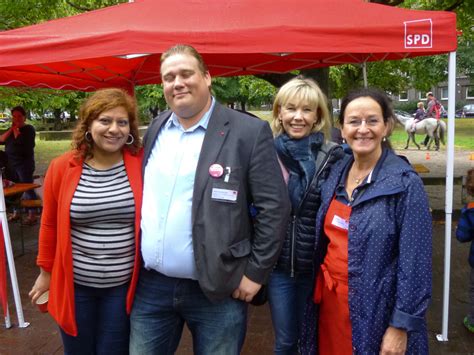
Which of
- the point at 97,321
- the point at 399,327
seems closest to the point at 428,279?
the point at 399,327

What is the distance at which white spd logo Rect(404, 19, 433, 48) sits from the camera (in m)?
3.31

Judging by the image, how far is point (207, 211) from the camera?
1818 mm

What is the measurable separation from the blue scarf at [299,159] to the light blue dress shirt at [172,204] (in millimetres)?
563

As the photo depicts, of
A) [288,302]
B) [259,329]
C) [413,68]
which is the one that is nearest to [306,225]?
[288,302]

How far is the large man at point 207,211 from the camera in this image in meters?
1.84

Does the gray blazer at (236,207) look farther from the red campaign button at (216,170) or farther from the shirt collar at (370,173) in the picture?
the shirt collar at (370,173)

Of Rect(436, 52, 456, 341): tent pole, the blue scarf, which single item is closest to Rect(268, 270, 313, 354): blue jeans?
the blue scarf

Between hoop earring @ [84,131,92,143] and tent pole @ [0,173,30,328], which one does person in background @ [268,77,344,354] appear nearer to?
hoop earring @ [84,131,92,143]

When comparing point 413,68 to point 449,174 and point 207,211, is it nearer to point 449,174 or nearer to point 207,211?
point 449,174

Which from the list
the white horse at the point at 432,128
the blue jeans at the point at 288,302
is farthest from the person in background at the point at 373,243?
the white horse at the point at 432,128

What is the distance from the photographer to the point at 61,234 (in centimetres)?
212

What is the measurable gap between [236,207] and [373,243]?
1.96 ft

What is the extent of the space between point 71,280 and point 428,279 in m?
1.62

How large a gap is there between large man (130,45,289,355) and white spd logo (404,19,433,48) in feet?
6.51
